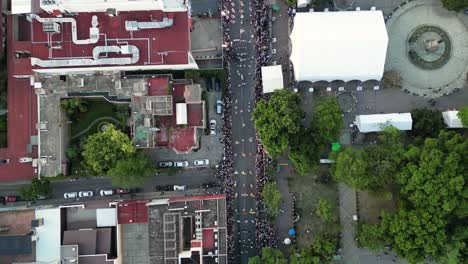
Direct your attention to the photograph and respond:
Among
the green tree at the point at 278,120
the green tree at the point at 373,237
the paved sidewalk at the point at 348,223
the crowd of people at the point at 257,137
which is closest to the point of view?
the green tree at the point at 278,120

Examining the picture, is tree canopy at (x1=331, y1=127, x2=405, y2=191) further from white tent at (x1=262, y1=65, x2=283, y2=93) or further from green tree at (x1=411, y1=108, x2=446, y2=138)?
white tent at (x1=262, y1=65, x2=283, y2=93)

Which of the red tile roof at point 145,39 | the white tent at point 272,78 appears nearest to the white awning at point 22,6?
the red tile roof at point 145,39

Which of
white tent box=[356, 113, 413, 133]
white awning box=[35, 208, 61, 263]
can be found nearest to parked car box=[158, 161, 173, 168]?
white awning box=[35, 208, 61, 263]

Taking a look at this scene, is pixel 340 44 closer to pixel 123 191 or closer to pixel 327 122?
pixel 327 122

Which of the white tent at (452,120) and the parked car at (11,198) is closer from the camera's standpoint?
the white tent at (452,120)

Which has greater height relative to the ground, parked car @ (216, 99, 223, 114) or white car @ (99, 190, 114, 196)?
parked car @ (216, 99, 223, 114)

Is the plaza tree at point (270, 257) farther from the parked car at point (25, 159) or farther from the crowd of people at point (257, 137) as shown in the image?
the parked car at point (25, 159)
